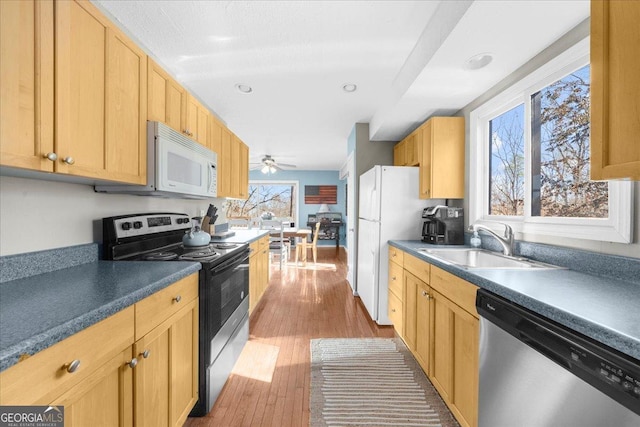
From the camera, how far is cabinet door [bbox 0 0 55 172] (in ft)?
2.73

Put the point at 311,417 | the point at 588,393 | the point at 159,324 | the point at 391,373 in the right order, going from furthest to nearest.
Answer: the point at 391,373, the point at 311,417, the point at 159,324, the point at 588,393

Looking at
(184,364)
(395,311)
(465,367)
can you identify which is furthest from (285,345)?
(465,367)

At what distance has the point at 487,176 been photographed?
93.0 inches

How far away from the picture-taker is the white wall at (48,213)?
45.3 inches

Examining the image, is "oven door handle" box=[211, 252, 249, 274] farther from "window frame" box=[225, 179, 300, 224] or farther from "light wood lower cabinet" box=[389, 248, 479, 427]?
"window frame" box=[225, 179, 300, 224]

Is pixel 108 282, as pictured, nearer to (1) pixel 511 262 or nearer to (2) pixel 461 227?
(1) pixel 511 262

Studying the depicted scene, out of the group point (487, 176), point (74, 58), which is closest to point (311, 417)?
point (74, 58)

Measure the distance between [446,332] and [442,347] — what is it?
0.12m

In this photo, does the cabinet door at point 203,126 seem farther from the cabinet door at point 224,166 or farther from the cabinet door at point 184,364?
the cabinet door at point 184,364

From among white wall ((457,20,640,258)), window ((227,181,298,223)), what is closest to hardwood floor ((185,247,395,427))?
white wall ((457,20,640,258))

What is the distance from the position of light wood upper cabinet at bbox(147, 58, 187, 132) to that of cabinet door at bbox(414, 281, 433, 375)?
2.04m

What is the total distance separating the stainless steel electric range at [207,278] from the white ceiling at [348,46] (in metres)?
1.31

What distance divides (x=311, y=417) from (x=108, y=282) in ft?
4.21

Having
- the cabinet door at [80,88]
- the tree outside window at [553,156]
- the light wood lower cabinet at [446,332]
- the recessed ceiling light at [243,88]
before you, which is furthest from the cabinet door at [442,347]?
the recessed ceiling light at [243,88]
